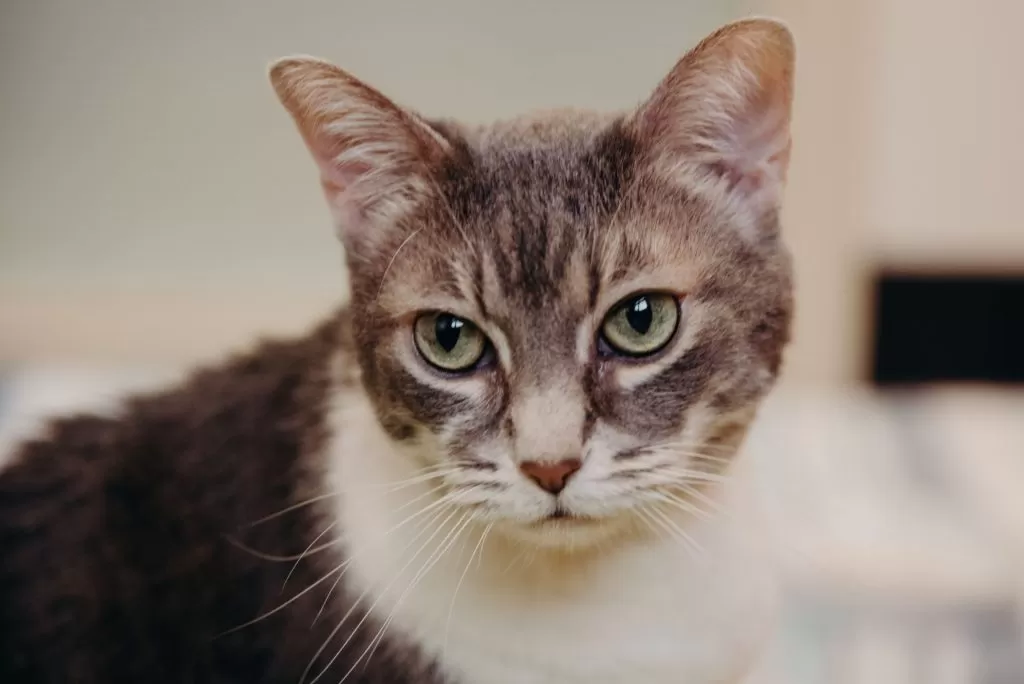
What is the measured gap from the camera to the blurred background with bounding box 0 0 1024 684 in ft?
3.32

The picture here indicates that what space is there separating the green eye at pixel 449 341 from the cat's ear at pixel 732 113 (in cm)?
17

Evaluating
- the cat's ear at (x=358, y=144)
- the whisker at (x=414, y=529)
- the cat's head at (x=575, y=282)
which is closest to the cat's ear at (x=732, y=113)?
the cat's head at (x=575, y=282)

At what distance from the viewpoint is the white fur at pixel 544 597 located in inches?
26.8

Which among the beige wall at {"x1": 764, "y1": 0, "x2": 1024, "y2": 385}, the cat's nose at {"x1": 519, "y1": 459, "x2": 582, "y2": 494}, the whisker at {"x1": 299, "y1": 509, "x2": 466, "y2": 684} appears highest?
the beige wall at {"x1": 764, "y1": 0, "x2": 1024, "y2": 385}

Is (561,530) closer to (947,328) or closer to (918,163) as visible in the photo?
(918,163)

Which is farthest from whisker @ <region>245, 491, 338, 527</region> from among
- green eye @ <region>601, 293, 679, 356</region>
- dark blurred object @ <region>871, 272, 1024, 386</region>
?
dark blurred object @ <region>871, 272, 1024, 386</region>

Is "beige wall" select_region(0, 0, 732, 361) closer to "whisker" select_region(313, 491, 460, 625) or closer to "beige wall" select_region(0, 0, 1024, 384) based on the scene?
"beige wall" select_region(0, 0, 1024, 384)

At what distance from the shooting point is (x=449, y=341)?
2.23ft

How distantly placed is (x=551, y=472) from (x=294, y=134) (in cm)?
64

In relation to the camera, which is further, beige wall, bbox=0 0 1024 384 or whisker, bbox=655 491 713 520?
beige wall, bbox=0 0 1024 384

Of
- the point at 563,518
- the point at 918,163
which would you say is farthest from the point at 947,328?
the point at 563,518

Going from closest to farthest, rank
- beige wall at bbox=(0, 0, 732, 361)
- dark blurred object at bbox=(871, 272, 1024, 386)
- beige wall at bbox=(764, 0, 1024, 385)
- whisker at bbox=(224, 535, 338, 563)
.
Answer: whisker at bbox=(224, 535, 338, 563)
beige wall at bbox=(0, 0, 732, 361)
beige wall at bbox=(764, 0, 1024, 385)
dark blurred object at bbox=(871, 272, 1024, 386)

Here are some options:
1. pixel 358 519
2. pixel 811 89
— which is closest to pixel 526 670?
pixel 358 519

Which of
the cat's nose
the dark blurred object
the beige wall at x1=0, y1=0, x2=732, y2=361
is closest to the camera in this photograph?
the cat's nose
